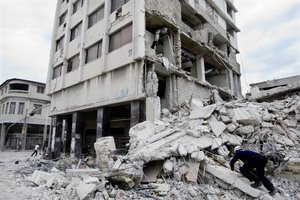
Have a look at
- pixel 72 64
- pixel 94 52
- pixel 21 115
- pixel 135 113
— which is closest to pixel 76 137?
pixel 72 64

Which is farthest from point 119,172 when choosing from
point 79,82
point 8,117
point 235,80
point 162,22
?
point 8,117

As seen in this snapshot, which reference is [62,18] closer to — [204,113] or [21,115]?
[21,115]

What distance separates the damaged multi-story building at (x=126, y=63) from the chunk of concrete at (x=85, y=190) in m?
6.14

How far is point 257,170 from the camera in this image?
4.94 meters

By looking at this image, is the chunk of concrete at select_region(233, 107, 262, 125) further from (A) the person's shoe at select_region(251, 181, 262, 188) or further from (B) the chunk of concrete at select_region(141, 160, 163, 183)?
(B) the chunk of concrete at select_region(141, 160, 163, 183)

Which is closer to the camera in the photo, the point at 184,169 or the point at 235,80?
the point at 184,169

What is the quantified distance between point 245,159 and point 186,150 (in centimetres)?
156

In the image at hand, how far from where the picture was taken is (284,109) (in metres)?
7.87

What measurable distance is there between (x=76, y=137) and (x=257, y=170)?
13.4 meters

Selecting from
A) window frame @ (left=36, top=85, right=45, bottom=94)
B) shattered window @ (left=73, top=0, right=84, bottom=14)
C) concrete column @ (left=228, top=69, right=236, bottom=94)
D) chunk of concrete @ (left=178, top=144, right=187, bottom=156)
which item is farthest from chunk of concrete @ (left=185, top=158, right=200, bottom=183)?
window frame @ (left=36, top=85, right=45, bottom=94)

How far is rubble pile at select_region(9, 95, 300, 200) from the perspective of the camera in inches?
198

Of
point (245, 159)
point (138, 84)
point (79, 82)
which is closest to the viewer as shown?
point (245, 159)

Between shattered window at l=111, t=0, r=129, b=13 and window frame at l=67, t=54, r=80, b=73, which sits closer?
shattered window at l=111, t=0, r=129, b=13

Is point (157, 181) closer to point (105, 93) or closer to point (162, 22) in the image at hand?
point (105, 93)
